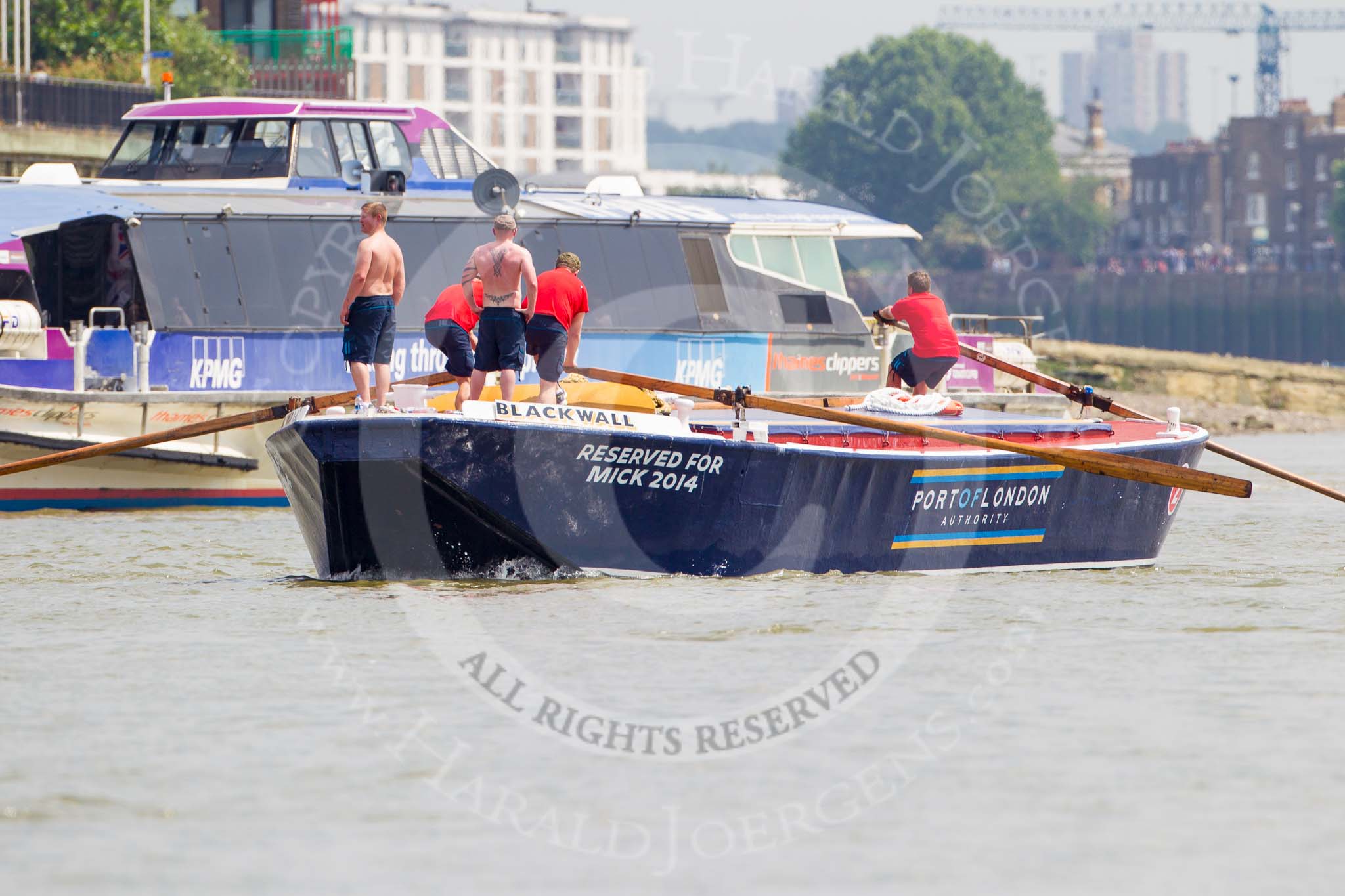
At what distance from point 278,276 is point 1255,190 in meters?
97.4

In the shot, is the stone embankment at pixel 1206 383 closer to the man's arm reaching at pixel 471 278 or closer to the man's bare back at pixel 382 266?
the man's arm reaching at pixel 471 278

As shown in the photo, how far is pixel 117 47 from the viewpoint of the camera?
44.2 metres

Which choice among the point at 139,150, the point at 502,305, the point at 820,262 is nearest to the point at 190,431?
the point at 502,305

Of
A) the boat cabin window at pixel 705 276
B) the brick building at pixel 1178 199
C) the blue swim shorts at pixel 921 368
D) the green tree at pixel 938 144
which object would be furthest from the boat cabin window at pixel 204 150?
the brick building at pixel 1178 199

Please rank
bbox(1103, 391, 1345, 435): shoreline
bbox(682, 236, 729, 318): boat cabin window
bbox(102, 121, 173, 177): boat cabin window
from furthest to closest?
bbox(1103, 391, 1345, 435): shoreline → bbox(682, 236, 729, 318): boat cabin window → bbox(102, 121, 173, 177): boat cabin window

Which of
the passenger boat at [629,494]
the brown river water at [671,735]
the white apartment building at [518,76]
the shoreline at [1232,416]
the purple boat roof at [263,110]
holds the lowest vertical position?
the shoreline at [1232,416]

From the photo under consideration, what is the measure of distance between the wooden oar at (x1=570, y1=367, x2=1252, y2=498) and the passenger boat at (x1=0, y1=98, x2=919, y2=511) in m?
7.39

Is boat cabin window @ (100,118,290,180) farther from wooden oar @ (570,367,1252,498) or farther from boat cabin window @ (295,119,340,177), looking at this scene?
wooden oar @ (570,367,1252,498)

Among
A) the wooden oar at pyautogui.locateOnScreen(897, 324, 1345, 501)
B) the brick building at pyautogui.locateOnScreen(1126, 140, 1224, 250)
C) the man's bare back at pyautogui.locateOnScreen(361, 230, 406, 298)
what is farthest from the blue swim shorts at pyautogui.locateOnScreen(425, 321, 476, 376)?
the brick building at pyautogui.locateOnScreen(1126, 140, 1224, 250)

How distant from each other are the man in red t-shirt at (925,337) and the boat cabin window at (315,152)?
8.34m

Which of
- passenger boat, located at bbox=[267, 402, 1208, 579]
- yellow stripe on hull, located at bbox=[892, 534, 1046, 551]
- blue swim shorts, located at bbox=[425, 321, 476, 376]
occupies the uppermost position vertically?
blue swim shorts, located at bbox=[425, 321, 476, 376]

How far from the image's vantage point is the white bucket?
12.8m

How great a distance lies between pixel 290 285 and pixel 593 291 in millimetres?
A: 3324

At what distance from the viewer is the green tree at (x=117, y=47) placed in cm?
4341
